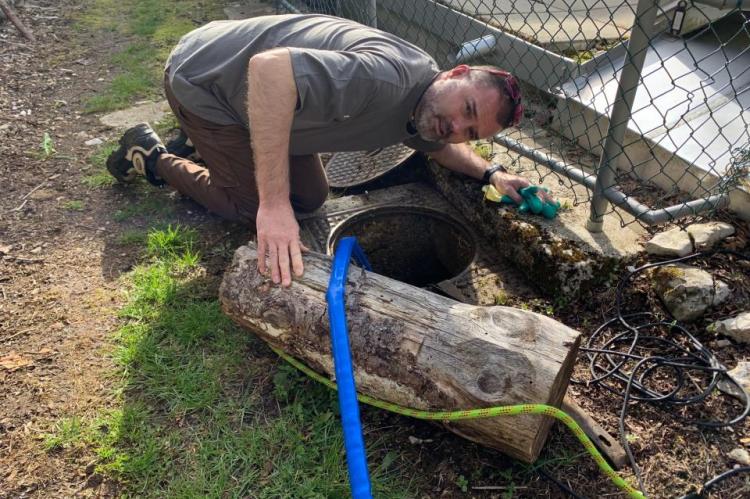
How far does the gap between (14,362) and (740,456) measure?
10.3 ft

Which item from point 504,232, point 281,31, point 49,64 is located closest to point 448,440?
point 504,232

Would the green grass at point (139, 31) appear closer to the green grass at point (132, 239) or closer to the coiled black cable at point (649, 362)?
the green grass at point (132, 239)

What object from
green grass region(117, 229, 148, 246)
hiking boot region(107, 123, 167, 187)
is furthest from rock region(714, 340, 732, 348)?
hiking boot region(107, 123, 167, 187)

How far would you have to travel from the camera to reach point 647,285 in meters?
2.83

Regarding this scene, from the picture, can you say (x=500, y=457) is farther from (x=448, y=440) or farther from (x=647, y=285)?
(x=647, y=285)

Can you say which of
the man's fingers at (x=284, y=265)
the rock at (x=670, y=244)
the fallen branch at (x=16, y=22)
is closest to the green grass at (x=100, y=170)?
the man's fingers at (x=284, y=265)

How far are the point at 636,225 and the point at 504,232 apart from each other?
2.52 feet

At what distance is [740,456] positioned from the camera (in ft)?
7.27

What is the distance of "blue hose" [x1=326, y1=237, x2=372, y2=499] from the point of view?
187 cm

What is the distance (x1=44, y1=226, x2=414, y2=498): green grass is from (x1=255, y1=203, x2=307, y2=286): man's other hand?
52 cm

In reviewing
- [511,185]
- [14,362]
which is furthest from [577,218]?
[14,362]

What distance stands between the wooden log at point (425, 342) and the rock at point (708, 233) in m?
1.27

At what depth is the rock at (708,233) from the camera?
9.47 feet

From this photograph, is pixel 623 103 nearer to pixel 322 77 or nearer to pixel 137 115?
pixel 322 77
